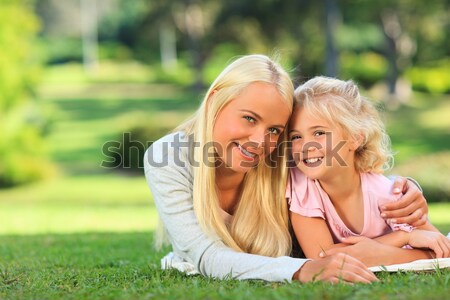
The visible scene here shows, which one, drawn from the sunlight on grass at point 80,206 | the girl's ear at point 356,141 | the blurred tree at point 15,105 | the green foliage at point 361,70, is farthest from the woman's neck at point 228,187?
the green foliage at point 361,70

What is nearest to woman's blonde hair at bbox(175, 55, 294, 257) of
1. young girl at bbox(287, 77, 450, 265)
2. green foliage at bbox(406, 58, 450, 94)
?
young girl at bbox(287, 77, 450, 265)

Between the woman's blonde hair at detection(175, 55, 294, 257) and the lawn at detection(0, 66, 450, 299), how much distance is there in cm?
41

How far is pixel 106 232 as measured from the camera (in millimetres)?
9531

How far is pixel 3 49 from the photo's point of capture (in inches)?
910

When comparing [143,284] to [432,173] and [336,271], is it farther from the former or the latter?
[432,173]

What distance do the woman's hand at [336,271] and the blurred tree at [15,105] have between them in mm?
20850

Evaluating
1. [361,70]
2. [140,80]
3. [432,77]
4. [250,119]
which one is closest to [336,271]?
[250,119]

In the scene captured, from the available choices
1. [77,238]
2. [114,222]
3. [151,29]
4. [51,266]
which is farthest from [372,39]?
[51,266]

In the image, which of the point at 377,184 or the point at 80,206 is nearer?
the point at 377,184

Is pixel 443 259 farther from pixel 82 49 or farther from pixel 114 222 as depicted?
pixel 82 49

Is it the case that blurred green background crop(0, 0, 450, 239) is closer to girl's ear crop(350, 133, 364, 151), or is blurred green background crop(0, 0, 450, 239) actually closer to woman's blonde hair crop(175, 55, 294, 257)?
girl's ear crop(350, 133, 364, 151)

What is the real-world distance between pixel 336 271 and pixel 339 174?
3.33 feet

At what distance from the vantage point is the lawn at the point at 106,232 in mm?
3357

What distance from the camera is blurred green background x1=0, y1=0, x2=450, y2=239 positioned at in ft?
63.3
